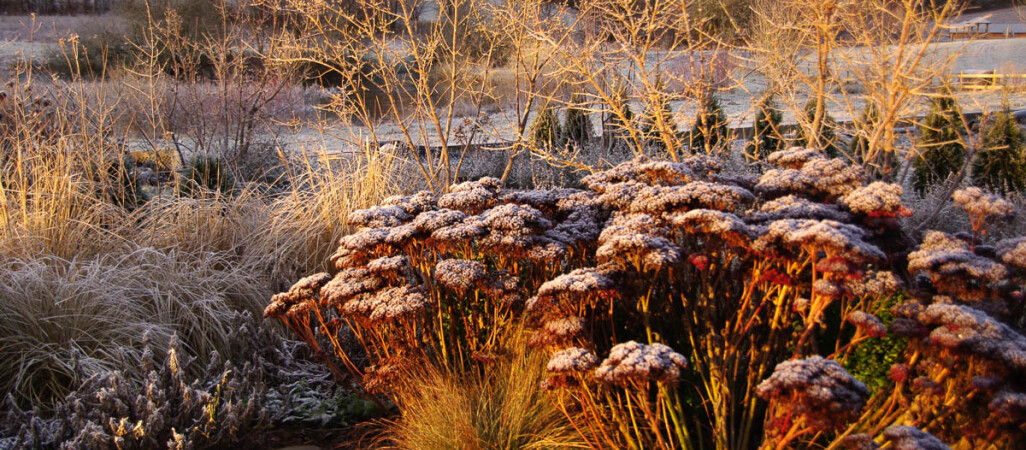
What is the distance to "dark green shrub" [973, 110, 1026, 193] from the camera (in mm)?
5953

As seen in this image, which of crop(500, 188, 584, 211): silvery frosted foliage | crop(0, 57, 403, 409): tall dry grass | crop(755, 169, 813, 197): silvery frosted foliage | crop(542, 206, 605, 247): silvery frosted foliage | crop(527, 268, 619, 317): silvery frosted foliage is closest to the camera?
crop(527, 268, 619, 317): silvery frosted foliage

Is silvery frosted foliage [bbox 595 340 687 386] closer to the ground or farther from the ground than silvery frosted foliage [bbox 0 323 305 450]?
farther from the ground

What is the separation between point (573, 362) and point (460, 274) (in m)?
0.77

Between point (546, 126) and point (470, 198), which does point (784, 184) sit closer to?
point (470, 198)

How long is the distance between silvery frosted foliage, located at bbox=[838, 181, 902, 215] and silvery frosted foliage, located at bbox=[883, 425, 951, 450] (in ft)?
3.05

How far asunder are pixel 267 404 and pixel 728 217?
222 centimetres

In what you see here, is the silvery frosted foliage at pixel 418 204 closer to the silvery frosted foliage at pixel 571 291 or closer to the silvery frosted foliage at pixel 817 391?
the silvery frosted foliage at pixel 571 291

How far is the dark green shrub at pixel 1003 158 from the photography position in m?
5.95

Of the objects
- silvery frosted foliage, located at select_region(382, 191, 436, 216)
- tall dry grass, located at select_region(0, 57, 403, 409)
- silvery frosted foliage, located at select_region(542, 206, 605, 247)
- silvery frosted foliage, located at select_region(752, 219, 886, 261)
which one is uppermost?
silvery frosted foliage, located at select_region(752, 219, 886, 261)

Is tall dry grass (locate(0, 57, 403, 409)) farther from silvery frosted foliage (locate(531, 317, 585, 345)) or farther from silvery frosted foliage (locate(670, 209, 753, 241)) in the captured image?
silvery frosted foliage (locate(670, 209, 753, 241))

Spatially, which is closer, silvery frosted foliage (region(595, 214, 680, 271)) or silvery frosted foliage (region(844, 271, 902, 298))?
silvery frosted foliage (region(844, 271, 902, 298))

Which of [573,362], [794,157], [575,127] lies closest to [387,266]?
[573,362]

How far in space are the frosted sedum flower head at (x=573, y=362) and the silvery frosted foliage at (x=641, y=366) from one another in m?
0.08

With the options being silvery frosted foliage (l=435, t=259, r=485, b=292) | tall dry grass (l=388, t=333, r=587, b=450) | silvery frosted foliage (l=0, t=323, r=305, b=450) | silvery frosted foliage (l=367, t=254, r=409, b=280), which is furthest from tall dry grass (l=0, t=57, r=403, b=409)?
silvery frosted foliage (l=435, t=259, r=485, b=292)
